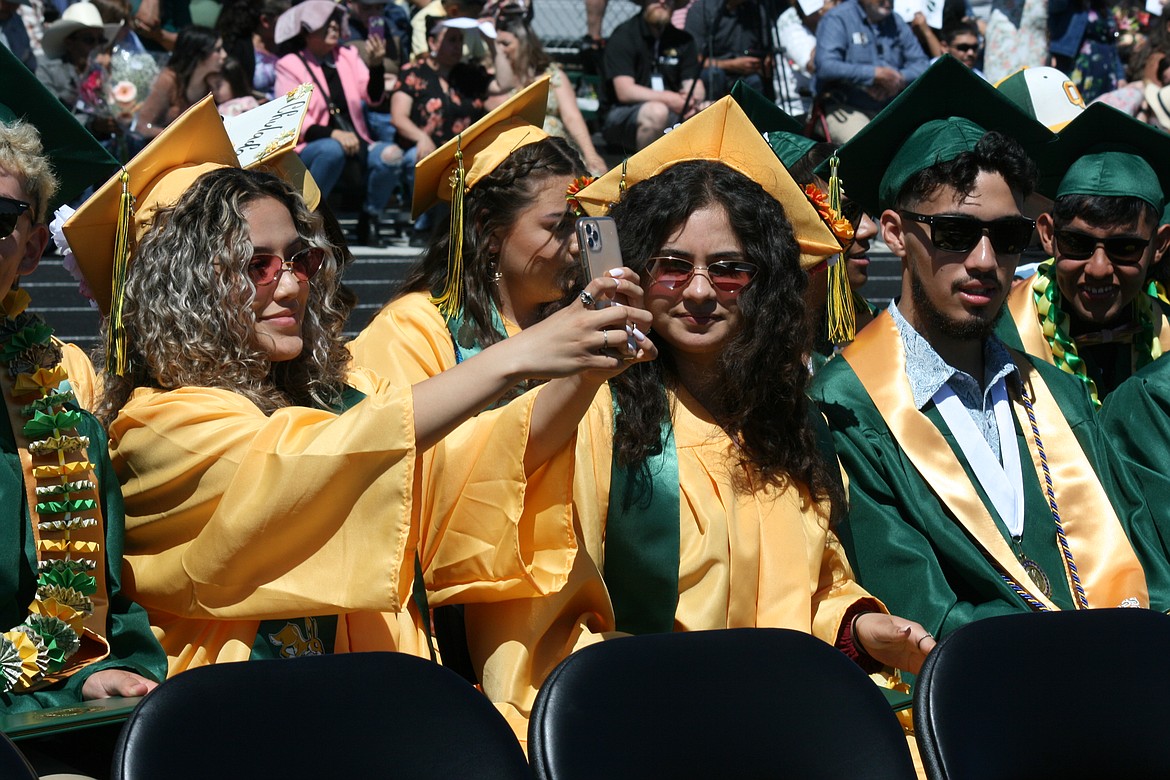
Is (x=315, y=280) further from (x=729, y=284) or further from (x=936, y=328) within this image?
(x=936, y=328)

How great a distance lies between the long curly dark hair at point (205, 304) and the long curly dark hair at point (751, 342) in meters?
0.69

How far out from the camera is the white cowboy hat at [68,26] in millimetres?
8539

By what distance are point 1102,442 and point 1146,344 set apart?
3.34ft

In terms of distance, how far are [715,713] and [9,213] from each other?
160 centimetres

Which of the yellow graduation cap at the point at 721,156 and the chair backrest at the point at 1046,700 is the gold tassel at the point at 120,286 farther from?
the chair backrest at the point at 1046,700

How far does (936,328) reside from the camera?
152 inches

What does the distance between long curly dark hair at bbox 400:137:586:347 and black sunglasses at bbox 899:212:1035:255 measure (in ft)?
3.43

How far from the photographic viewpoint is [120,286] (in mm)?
3156

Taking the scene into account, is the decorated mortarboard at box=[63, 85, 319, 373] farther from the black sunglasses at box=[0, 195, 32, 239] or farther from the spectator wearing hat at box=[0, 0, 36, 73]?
the spectator wearing hat at box=[0, 0, 36, 73]

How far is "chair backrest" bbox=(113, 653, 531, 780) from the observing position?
1.97m

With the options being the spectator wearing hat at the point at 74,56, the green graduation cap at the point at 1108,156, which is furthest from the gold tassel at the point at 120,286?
the spectator wearing hat at the point at 74,56

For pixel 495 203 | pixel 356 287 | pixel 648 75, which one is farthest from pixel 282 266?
pixel 648 75

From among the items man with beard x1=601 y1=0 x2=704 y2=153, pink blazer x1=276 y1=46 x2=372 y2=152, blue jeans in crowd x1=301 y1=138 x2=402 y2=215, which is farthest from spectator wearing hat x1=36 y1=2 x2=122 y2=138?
man with beard x1=601 y1=0 x2=704 y2=153

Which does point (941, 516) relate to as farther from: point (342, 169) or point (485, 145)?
point (342, 169)
